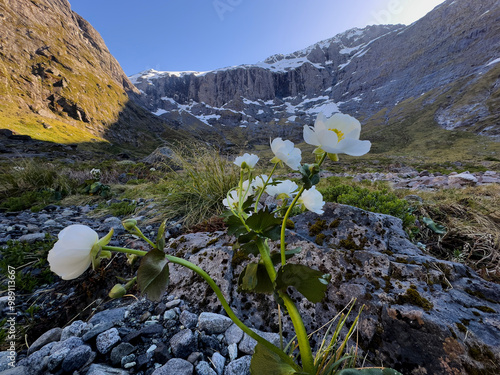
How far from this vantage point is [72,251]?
2.64 feet

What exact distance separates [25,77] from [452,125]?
111 metres

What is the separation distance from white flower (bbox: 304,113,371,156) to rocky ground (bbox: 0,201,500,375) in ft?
3.50

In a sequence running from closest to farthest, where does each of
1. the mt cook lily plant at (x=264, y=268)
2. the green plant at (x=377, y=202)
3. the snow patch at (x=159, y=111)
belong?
1. the mt cook lily plant at (x=264, y=268)
2. the green plant at (x=377, y=202)
3. the snow patch at (x=159, y=111)

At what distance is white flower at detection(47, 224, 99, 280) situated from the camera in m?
0.79

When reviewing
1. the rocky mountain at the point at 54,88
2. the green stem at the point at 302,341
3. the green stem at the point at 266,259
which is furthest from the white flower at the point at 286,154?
A: the rocky mountain at the point at 54,88

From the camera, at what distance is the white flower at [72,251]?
0.79 m

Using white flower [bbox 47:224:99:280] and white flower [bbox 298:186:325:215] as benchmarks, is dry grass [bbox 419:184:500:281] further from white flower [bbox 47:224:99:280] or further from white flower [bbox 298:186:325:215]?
white flower [bbox 47:224:99:280]

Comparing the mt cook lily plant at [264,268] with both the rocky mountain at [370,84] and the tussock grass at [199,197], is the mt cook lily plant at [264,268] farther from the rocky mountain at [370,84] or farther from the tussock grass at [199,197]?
the rocky mountain at [370,84]

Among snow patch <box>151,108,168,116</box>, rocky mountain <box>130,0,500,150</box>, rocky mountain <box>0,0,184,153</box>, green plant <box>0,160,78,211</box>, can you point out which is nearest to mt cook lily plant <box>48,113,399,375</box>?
green plant <box>0,160,78,211</box>

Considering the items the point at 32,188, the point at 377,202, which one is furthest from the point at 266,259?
the point at 32,188

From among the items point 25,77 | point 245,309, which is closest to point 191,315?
point 245,309

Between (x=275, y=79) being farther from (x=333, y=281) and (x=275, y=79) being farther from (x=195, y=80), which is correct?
(x=333, y=281)

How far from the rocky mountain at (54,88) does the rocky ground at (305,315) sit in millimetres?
51358

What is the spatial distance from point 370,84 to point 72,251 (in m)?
137
